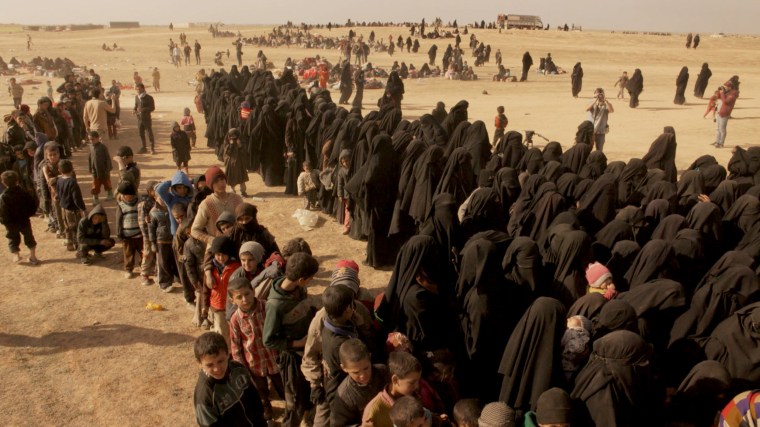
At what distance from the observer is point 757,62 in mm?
31172

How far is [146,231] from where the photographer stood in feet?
21.3

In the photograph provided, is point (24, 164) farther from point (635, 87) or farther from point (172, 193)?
point (635, 87)

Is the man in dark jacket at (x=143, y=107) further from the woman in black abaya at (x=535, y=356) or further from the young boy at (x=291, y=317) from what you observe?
the woman in black abaya at (x=535, y=356)

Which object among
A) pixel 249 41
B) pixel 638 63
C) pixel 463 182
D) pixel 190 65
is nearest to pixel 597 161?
pixel 463 182

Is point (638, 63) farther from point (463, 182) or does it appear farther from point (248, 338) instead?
point (248, 338)

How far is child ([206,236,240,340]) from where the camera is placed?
15.5 feet

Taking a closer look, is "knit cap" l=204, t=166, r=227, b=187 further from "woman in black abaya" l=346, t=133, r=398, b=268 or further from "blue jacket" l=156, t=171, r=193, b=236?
"woman in black abaya" l=346, t=133, r=398, b=268

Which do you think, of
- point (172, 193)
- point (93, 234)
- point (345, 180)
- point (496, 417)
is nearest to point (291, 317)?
point (496, 417)

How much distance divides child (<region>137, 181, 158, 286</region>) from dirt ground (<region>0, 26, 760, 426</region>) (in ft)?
0.63

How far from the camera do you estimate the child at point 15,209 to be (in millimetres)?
6918

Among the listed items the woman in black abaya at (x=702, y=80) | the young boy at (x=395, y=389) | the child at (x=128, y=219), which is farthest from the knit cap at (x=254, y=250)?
the woman in black abaya at (x=702, y=80)

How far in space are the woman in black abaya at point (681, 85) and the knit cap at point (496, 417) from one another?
61.9 feet

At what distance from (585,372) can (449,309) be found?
1.29 metres

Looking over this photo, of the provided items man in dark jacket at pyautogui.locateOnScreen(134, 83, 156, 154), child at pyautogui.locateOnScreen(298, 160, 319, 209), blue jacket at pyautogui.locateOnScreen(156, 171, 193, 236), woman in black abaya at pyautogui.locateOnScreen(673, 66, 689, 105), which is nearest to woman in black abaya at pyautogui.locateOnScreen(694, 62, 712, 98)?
woman in black abaya at pyautogui.locateOnScreen(673, 66, 689, 105)
